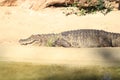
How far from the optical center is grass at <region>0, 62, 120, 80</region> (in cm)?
288

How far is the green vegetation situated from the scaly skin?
202 centimetres

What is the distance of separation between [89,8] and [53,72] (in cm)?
602

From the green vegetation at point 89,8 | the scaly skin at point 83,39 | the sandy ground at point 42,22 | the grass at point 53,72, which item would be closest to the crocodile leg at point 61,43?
the scaly skin at point 83,39

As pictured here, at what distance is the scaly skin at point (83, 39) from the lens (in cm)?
641

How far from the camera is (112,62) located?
10.5 ft

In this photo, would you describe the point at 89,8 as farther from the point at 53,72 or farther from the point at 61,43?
the point at 53,72

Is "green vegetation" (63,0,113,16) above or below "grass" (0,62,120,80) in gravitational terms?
below

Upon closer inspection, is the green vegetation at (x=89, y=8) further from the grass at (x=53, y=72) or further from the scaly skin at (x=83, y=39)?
the grass at (x=53, y=72)

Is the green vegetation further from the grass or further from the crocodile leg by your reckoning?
the grass

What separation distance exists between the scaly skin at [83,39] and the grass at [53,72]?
321cm

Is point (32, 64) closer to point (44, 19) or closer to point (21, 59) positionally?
point (21, 59)

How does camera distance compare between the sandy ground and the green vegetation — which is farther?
the green vegetation

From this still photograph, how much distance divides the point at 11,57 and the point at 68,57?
593 millimetres

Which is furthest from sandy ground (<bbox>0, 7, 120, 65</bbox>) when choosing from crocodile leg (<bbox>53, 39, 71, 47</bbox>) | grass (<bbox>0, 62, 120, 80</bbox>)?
grass (<bbox>0, 62, 120, 80</bbox>)
